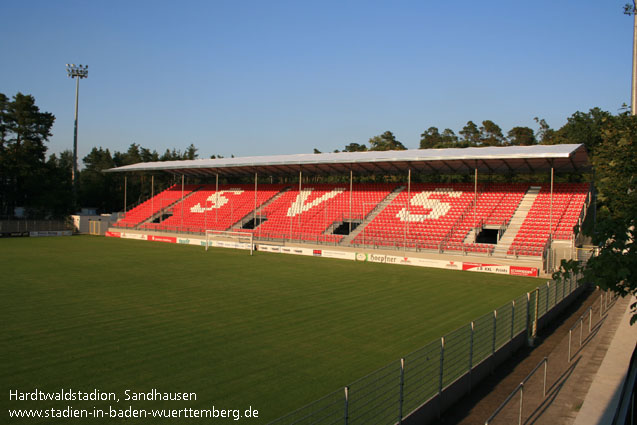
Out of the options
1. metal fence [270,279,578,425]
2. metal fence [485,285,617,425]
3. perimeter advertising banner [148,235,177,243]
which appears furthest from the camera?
perimeter advertising banner [148,235,177,243]

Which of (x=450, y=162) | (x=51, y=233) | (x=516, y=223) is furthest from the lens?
(x=51, y=233)

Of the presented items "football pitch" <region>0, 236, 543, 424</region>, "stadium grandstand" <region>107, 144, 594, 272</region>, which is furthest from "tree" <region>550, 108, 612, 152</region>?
"football pitch" <region>0, 236, 543, 424</region>

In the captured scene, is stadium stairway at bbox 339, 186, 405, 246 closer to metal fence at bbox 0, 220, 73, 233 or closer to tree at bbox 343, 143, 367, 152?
metal fence at bbox 0, 220, 73, 233

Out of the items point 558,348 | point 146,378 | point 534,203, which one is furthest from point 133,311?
point 534,203

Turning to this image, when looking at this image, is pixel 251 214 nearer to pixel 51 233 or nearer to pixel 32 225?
pixel 51 233

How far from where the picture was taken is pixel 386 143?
82.8 metres

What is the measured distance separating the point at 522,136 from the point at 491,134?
7.12 meters

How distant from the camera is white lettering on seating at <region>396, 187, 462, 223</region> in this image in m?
33.1

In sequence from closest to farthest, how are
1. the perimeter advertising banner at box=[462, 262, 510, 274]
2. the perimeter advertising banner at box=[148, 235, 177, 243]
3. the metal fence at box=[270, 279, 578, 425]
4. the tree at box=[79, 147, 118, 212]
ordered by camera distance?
the metal fence at box=[270, 279, 578, 425] < the perimeter advertising banner at box=[462, 262, 510, 274] < the perimeter advertising banner at box=[148, 235, 177, 243] < the tree at box=[79, 147, 118, 212]

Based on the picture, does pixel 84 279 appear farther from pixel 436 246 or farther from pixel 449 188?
pixel 449 188

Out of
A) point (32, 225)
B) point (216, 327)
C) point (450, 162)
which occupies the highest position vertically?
point (450, 162)

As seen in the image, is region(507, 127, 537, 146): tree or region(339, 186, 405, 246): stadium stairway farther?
region(507, 127, 537, 146): tree

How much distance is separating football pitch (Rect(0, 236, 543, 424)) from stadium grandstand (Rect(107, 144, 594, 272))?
5.71 meters

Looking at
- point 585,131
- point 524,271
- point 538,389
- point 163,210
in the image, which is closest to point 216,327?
point 538,389
